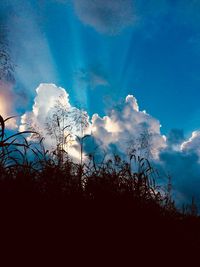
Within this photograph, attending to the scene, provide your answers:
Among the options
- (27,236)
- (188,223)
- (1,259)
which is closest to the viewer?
(1,259)

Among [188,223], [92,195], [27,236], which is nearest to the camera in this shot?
[27,236]

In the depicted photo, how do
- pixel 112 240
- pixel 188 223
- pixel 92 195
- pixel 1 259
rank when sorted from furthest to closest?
pixel 188 223
pixel 92 195
pixel 112 240
pixel 1 259

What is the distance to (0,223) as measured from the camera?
10.1 ft

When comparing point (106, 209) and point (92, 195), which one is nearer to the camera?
point (106, 209)

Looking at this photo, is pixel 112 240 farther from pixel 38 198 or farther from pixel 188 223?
pixel 188 223

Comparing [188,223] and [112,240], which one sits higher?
[188,223]

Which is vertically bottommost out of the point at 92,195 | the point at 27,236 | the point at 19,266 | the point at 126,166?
the point at 19,266

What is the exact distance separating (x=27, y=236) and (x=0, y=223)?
0.91ft

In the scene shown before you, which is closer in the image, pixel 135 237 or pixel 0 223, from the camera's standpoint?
pixel 0 223

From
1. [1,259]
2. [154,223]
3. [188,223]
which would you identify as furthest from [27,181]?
[188,223]

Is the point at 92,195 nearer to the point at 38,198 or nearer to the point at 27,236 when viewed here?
the point at 38,198

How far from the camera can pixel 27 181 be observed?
3.82 m

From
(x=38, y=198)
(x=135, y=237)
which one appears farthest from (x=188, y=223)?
(x=38, y=198)

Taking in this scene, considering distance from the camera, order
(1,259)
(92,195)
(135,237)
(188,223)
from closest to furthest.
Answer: (1,259), (135,237), (92,195), (188,223)
